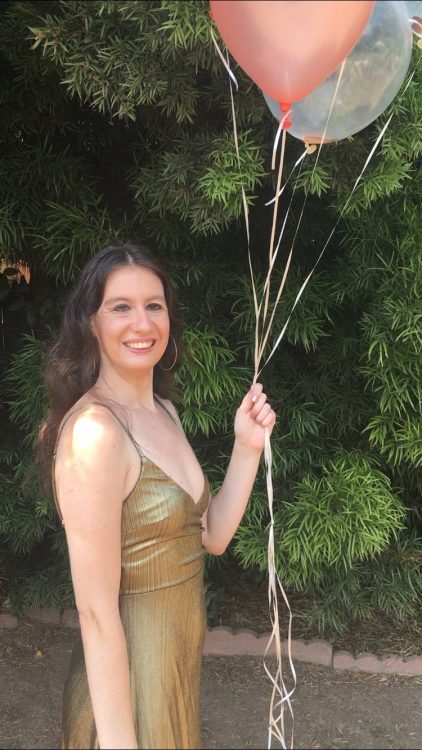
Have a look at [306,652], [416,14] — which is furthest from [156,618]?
[306,652]

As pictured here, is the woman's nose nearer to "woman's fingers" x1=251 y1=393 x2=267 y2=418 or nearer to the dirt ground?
"woman's fingers" x1=251 y1=393 x2=267 y2=418

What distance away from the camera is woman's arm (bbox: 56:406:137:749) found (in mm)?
1285

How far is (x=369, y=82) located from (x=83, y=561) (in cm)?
123

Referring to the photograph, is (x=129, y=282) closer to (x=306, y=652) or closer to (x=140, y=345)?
(x=140, y=345)

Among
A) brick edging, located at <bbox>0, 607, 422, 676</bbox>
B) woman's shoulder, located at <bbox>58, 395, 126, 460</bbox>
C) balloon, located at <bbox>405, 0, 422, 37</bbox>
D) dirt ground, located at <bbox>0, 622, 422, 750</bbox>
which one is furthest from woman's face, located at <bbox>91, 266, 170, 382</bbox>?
brick edging, located at <bbox>0, 607, 422, 676</bbox>

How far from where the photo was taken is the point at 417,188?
88.7 inches

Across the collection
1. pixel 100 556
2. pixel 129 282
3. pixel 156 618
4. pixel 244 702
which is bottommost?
pixel 244 702

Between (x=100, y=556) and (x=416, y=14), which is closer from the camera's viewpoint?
(x=100, y=556)

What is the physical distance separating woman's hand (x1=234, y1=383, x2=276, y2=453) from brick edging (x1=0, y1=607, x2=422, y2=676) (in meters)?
1.55

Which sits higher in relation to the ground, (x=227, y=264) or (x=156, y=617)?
(x=227, y=264)

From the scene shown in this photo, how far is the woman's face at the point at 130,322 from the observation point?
1443 millimetres

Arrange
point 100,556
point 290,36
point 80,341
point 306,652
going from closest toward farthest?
point 100,556 → point 290,36 → point 80,341 → point 306,652

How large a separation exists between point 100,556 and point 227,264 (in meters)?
1.42

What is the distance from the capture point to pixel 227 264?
2.50 m
